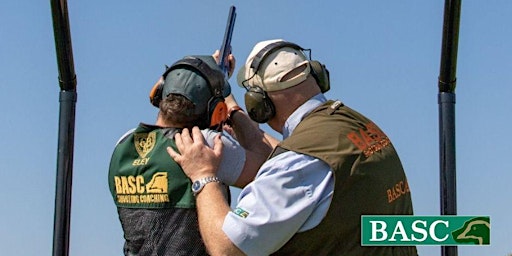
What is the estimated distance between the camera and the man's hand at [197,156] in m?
4.56

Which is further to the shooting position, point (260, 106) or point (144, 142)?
point (144, 142)

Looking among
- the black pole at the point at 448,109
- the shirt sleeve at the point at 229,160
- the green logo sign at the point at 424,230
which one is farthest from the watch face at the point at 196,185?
the black pole at the point at 448,109

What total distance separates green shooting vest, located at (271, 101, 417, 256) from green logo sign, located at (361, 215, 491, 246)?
4 cm

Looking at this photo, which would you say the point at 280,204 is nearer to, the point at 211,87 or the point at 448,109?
the point at 211,87

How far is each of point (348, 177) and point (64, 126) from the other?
247cm

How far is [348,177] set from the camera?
171 inches

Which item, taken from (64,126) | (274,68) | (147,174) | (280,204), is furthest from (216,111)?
(64,126)

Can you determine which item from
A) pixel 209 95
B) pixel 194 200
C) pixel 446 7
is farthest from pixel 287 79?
pixel 446 7

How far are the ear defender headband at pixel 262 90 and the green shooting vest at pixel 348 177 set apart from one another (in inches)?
9.6

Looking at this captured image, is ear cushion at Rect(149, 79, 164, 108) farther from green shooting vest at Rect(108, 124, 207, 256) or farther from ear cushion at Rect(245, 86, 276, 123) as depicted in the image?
ear cushion at Rect(245, 86, 276, 123)

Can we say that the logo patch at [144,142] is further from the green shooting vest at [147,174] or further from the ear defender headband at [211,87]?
the ear defender headband at [211,87]

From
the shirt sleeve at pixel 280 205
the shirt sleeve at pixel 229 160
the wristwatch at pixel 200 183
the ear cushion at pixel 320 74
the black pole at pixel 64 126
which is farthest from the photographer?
the black pole at pixel 64 126

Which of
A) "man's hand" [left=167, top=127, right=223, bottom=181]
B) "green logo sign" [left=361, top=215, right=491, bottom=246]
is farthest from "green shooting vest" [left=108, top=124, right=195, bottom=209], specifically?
"green logo sign" [left=361, top=215, right=491, bottom=246]

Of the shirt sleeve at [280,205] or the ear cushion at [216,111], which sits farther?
the ear cushion at [216,111]
